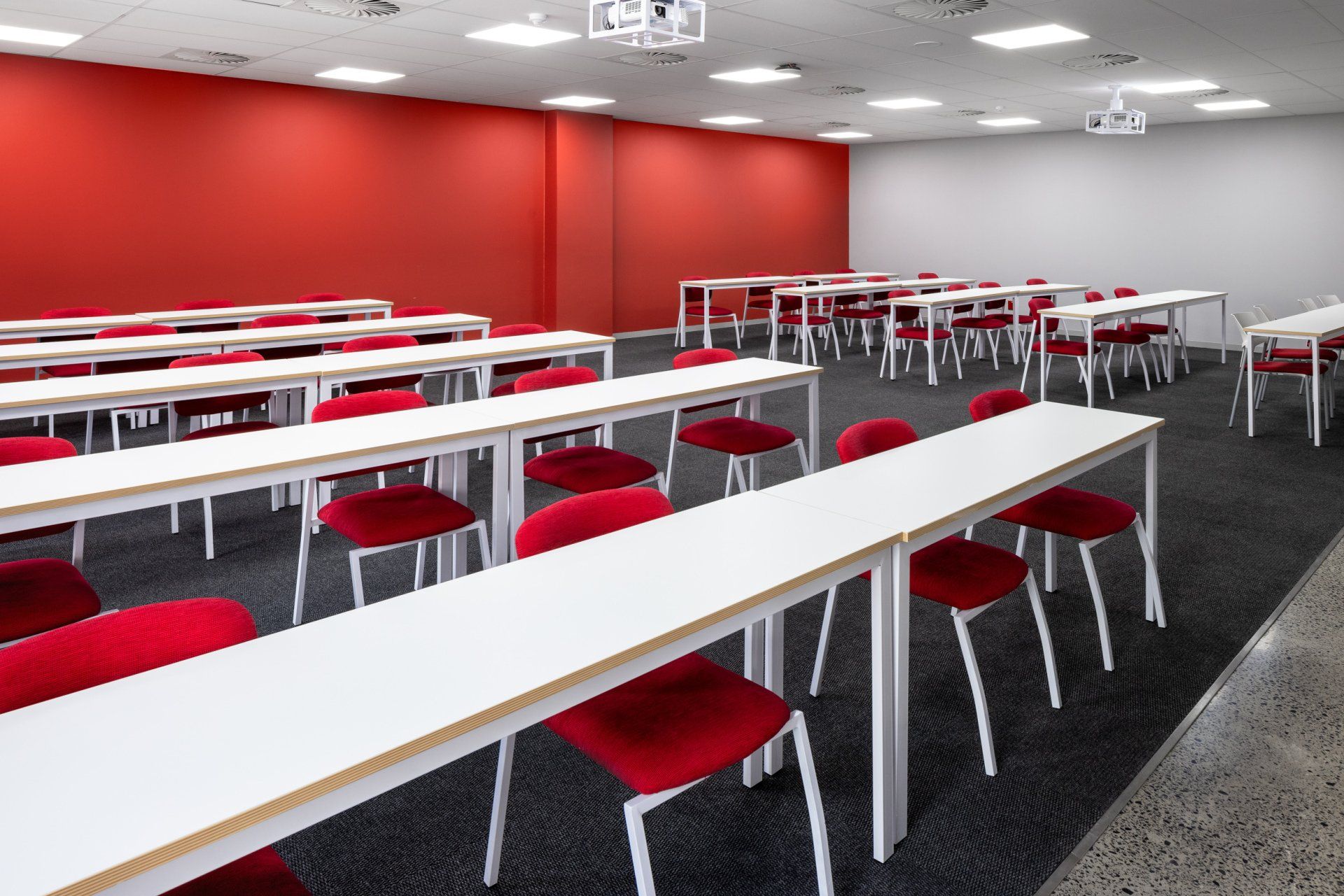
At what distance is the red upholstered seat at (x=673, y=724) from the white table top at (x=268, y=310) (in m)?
5.67

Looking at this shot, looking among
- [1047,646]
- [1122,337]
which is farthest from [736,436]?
[1122,337]

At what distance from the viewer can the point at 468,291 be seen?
10234 millimetres

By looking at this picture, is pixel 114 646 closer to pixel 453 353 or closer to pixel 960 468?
pixel 960 468

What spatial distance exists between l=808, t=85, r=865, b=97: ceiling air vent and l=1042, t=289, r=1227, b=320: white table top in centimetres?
285

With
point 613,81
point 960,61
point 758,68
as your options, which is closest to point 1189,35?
point 960,61

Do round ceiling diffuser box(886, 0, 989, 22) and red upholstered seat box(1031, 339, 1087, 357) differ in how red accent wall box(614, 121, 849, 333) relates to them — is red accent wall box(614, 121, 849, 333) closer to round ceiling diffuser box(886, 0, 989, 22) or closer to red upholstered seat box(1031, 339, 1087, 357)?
red upholstered seat box(1031, 339, 1087, 357)

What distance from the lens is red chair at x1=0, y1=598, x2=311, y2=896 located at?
1360 millimetres

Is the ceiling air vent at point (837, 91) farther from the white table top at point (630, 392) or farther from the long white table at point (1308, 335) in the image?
the white table top at point (630, 392)

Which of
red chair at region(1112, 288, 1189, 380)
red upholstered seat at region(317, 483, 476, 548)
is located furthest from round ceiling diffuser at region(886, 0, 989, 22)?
red upholstered seat at region(317, 483, 476, 548)

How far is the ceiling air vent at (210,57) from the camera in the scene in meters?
7.02

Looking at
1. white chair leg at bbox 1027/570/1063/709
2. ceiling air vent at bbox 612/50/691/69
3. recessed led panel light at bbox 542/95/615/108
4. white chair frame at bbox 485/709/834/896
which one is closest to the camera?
white chair frame at bbox 485/709/834/896

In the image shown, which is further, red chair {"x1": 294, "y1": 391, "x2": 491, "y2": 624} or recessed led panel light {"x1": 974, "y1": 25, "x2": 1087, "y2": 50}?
recessed led panel light {"x1": 974, "y1": 25, "x2": 1087, "y2": 50}

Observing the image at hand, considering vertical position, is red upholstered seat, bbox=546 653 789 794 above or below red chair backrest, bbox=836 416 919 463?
below

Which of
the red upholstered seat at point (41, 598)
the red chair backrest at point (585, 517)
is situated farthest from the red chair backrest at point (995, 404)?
the red upholstered seat at point (41, 598)
